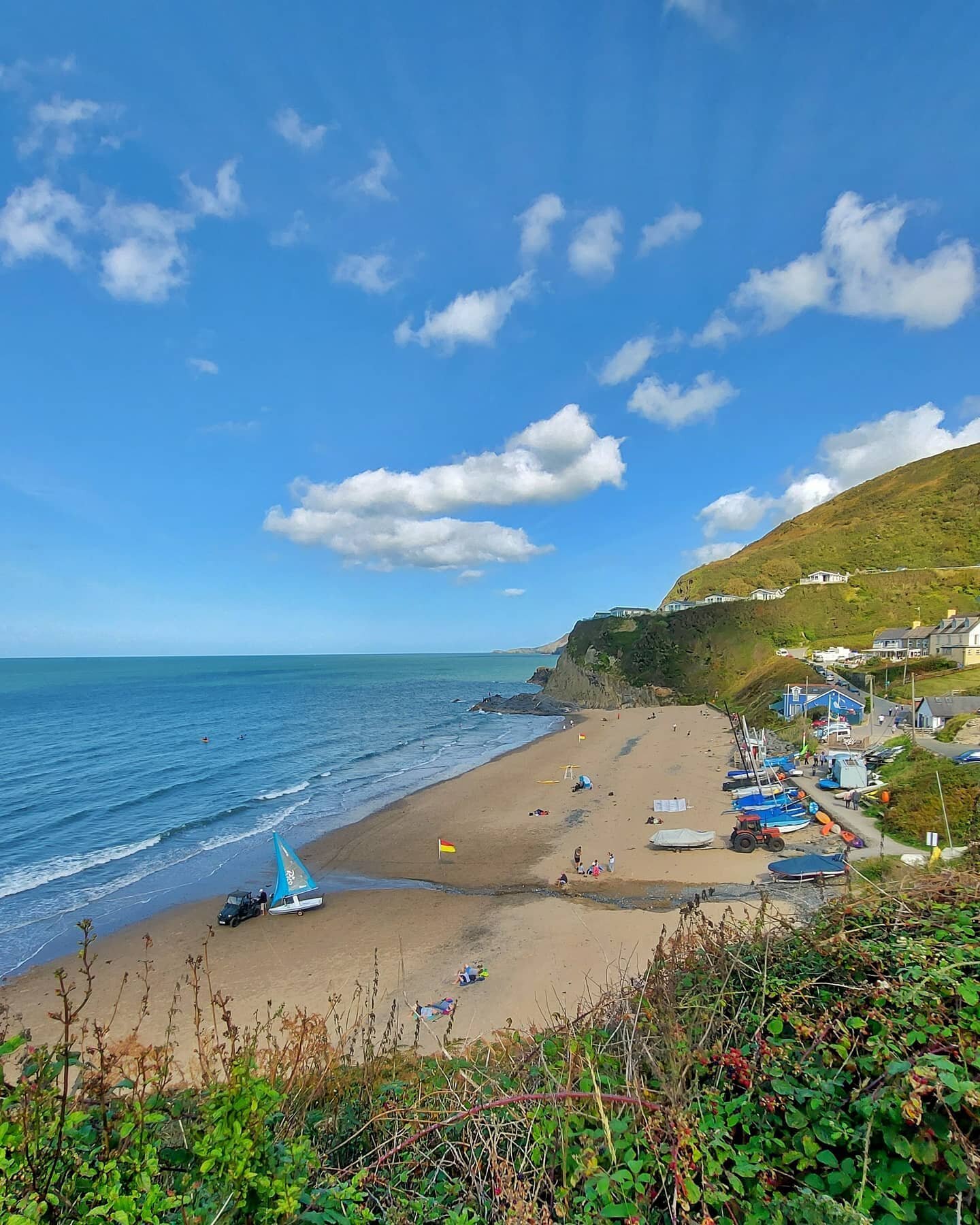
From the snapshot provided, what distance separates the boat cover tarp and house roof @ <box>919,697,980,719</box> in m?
19.6

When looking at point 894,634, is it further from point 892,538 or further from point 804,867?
point 804,867

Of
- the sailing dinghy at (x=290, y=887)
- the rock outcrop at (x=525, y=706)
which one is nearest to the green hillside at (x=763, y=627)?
the rock outcrop at (x=525, y=706)

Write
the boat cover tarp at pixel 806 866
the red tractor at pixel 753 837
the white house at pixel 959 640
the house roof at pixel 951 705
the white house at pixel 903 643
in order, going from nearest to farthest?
the boat cover tarp at pixel 806 866 → the red tractor at pixel 753 837 → the house roof at pixel 951 705 → the white house at pixel 959 640 → the white house at pixel 903 643

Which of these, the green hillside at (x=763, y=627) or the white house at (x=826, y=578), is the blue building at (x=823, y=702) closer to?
the green hillside at (x=763, y=627)

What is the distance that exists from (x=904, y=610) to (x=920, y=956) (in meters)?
86.1

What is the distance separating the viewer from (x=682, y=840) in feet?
75.9

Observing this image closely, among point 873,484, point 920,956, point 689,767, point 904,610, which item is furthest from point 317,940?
point 873,484

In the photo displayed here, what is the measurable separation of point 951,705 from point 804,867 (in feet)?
71.2

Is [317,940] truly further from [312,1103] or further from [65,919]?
[312,1103]

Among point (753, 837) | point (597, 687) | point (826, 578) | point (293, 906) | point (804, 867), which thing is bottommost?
point (293, 906)

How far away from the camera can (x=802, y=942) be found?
13.4ft

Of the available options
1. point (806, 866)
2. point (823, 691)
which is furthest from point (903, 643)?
point (806, 866)

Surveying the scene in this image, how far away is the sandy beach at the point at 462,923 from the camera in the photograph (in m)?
14.2

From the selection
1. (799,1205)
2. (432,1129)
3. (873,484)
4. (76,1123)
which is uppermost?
(873,484)
